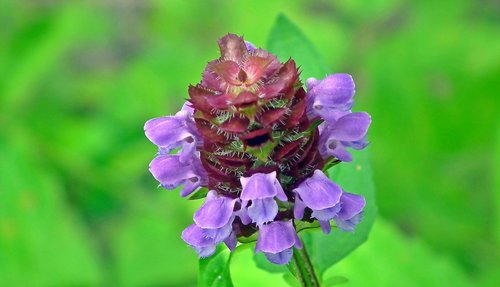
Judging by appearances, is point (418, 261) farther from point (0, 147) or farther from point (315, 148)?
point (0, 147)

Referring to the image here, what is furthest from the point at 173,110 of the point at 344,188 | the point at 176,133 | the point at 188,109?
the point at 176,133

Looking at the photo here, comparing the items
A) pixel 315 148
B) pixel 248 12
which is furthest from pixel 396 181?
pixel 315 148

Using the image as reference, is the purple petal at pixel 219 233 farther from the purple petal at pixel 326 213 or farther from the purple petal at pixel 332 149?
the purple petal at pixel 332 149

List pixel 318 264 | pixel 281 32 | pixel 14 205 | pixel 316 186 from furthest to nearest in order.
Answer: pixel 14 205, pixel 281 32, pixel 318 264, pixel 316 186

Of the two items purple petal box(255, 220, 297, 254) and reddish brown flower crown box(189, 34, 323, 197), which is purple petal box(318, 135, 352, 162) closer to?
reddish brown flower crown box(189, 34, 323, 197)

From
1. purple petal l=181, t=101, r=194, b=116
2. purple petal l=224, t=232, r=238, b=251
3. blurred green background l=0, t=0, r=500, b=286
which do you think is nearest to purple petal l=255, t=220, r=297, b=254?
purple petal l=224, t=232, r=238, b=251

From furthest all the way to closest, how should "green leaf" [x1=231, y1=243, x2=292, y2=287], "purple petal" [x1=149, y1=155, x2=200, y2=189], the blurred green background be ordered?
the blurred green background, "green leaf" [x1=231, y1=243, x2=292, y2=287], "purple petal" [x1=149, y1=155, x2=200, y2=189]
